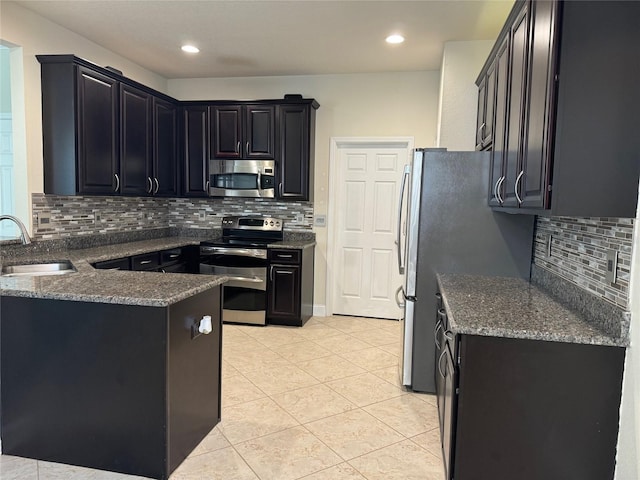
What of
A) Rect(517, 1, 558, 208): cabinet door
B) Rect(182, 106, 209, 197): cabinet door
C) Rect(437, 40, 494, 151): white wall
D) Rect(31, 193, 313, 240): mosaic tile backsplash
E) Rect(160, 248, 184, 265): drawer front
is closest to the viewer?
Rect(517, 1, 558, 208): cabinet door

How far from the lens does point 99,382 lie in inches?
83.1

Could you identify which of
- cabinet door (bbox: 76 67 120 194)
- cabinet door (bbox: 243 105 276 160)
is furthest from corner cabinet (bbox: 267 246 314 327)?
cabinet door (bbox: 76 67 120 194)

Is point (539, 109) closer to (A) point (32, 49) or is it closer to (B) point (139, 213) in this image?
(A) point (32, 49)

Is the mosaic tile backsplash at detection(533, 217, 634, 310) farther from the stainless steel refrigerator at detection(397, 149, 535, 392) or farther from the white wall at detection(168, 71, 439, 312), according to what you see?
the white wall at detection(168, 71, 439, 312)

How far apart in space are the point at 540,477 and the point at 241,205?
416 centimetres

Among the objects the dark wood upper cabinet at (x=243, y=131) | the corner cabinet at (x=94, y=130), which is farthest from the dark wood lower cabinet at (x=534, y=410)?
the dark wood upper cabinet at (x=243, y=131)

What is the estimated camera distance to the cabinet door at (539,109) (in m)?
1.70

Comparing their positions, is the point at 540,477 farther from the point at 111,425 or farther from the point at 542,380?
the point at 111,425

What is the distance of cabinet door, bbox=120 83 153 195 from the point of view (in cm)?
393

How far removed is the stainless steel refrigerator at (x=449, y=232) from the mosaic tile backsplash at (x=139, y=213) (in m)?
2.24

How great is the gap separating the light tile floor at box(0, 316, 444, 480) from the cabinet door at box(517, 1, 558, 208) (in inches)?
57.4

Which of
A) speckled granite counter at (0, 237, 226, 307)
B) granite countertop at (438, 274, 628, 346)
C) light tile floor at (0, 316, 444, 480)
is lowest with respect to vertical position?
light tile floor at (0, 316, 444, 480)

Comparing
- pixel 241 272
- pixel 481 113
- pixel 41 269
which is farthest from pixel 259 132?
pixel 41 269

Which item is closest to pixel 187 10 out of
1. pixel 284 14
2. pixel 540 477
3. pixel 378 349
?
pixel 284 14
